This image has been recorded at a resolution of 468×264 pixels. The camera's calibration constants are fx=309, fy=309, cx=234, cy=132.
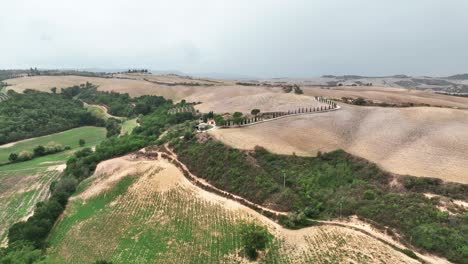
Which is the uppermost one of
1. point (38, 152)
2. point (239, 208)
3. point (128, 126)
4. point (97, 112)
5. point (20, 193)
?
point (97, 112)

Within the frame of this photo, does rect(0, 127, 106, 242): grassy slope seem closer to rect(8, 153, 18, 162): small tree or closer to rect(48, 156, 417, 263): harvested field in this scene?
rect(8, 153, 18, 162): small tree

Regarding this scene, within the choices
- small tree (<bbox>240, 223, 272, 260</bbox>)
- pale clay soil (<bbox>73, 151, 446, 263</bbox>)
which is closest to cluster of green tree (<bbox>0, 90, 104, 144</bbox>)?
pale clay soil (<bbox>73, 151, 446, 263</bbox>)

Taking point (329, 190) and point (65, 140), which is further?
point (65, 140)

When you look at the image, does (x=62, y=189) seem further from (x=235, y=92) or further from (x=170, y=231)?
(x=235, y=92)

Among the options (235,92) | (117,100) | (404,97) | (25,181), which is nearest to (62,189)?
(25,181)

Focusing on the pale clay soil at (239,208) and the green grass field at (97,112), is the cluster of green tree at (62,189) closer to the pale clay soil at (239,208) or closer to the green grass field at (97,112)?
the pale clay soil at (239,208)

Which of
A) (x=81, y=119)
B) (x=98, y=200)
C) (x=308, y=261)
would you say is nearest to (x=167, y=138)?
(x=98, y=200)
